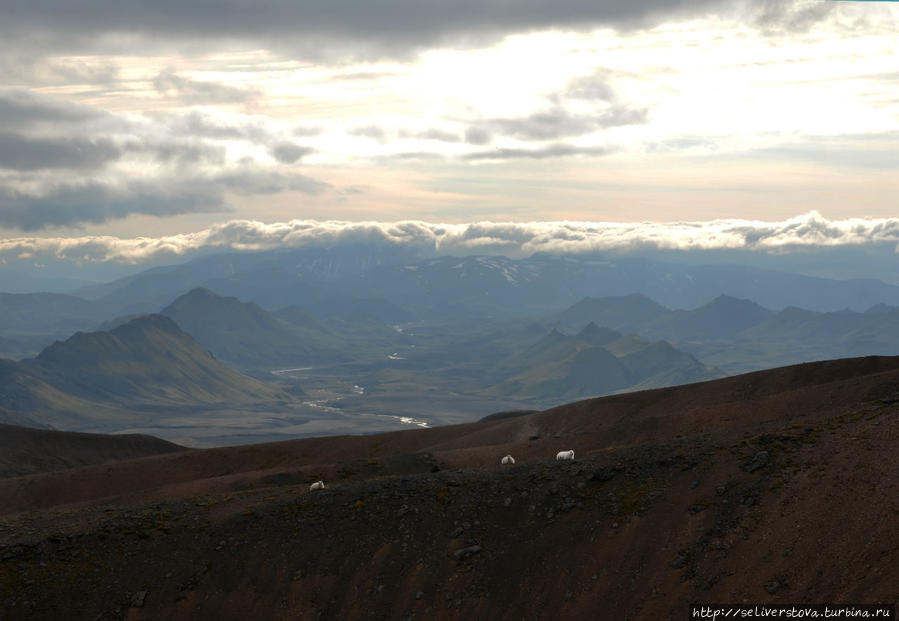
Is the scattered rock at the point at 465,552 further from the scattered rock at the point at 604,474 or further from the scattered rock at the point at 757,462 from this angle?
the scattered rock at the point at 757,462

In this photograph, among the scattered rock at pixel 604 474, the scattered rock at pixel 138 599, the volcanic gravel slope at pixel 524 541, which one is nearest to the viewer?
the volcanic gravel slope at pixel 524 541

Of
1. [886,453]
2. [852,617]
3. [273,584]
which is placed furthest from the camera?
[273,584]

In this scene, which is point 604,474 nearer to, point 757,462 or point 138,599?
point 757,462

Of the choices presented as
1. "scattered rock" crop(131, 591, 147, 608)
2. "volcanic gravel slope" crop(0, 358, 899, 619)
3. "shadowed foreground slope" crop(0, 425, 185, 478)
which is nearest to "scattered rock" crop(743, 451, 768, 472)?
"volcanic gravel slope" crop(0, 358, 899, 619)

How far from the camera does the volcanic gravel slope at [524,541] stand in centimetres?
3559

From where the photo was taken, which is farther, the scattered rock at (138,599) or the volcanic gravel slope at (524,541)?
the scattered rock at (138,599)

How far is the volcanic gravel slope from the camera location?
35594mm

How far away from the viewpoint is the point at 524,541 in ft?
141

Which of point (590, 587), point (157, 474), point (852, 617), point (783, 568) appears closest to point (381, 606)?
point (590, 587)

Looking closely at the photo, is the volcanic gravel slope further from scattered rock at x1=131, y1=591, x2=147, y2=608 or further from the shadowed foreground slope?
the shadowed foreground slope

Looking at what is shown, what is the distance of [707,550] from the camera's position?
3766 cm

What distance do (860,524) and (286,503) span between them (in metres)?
32.9

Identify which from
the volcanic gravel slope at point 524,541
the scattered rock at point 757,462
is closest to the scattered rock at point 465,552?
the volcanic gravel slope at point 524,541

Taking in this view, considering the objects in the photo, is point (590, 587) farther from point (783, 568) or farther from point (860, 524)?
point (860, 524)
